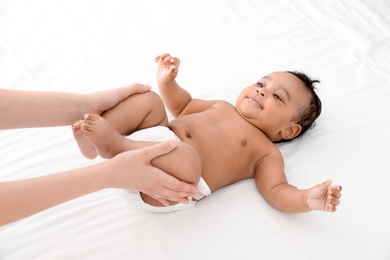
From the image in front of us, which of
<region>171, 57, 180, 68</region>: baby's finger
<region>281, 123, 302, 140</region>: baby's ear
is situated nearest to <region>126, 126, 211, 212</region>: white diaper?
<region>171, 57, 180, 68</region>: baby's finger

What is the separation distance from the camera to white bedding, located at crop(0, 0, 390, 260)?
1160 mm

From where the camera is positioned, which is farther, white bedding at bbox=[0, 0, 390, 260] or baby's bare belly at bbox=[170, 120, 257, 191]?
baby's bare belly at bbox=[170, 120, 257, 191]

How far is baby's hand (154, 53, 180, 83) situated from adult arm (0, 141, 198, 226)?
0.34 meters

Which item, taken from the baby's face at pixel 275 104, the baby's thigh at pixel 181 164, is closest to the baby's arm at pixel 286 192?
the baby's face at pixel 275 104

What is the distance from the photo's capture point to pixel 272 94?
1.42 metres

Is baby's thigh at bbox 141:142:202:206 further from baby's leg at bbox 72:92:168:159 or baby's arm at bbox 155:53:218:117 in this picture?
baby's arm at bbox 155:53:218:117

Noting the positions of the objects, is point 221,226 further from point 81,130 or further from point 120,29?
point 120,29

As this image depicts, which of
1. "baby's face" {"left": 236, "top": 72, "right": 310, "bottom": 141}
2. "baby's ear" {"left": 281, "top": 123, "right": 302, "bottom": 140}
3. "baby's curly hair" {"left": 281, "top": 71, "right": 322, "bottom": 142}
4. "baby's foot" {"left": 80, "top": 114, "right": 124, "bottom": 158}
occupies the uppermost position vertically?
"baby's foot" {"left": 80, "top": 114, "right": 124, "bottom": 158}

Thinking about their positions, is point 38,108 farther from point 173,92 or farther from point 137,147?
point 173,92

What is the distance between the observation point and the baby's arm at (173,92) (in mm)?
1390

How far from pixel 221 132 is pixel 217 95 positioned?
244 mm

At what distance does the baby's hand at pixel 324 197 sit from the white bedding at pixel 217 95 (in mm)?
116

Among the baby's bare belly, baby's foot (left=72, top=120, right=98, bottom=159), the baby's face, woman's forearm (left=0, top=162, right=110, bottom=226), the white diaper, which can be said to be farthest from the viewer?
the baby's face

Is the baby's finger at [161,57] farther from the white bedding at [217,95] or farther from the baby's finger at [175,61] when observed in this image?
the white bedding at [217,95]
